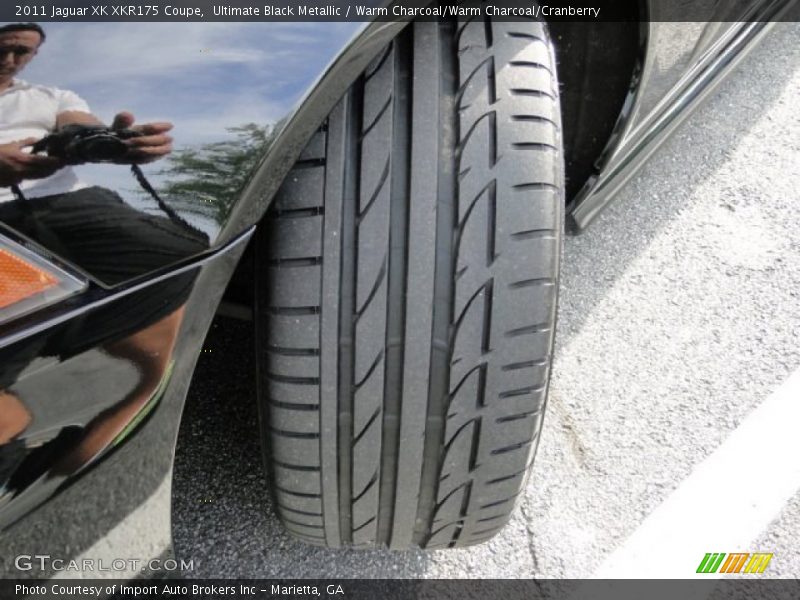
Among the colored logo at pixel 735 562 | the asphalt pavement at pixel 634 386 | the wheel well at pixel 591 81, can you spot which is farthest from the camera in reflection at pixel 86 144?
the colored logo at pixel 735 562

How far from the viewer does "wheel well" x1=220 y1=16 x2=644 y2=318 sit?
5.73 ft

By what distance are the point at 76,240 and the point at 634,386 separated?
1566 mm

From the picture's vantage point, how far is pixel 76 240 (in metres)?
0.84

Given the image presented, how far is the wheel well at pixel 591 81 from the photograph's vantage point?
1747 mm

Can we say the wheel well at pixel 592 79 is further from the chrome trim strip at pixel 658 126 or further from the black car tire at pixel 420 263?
the black car tire at pixel 420 263

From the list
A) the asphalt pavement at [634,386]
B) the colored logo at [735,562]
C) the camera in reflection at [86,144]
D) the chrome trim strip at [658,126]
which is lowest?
the colored logo at [735,562]

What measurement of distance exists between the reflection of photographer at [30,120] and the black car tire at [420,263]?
33 centimetres

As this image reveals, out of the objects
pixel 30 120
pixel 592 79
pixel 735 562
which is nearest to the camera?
pixel 30 120

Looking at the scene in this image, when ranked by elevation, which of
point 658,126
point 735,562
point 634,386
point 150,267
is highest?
point 150,267

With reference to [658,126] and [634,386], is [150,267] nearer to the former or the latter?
Result: [634,386]

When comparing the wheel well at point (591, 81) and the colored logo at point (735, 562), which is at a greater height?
the wheel well at point (591, 81)

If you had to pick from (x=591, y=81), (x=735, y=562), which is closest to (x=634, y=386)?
(x=735, y=562)

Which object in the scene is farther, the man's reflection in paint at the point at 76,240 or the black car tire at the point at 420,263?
the black car tire at the point at 420,263

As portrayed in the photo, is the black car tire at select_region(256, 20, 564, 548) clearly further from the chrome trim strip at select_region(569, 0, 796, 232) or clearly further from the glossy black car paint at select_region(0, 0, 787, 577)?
the chrome trim strip at select_region(569, 0, 796, 232)
